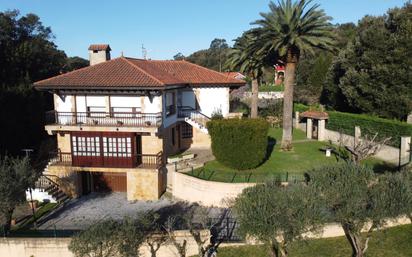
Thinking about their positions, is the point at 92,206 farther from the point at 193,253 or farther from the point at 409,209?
the point at 409,209

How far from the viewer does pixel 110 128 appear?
24938 millimetres

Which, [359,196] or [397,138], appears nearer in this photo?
[359,196]

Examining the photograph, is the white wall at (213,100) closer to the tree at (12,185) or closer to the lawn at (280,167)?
the lawn at (280,167)

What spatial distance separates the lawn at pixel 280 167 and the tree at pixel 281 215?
849 centimetres

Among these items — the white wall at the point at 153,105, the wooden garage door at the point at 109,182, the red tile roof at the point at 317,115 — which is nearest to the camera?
the white wall at the point at 153,105

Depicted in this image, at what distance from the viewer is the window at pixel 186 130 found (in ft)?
107

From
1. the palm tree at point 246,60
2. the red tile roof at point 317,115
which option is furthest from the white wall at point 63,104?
the red tile roof at point 317,115

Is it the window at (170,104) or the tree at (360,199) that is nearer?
the tree at (360,199)

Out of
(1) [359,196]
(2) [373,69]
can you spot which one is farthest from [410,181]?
(2) [373,69]

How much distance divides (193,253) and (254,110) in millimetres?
25087

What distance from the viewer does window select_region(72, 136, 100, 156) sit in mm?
25719

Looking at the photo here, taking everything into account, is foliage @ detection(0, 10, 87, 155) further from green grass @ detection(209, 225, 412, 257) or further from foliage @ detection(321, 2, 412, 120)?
foliage @ detection(321, 2, 412, 120)

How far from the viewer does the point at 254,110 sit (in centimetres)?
4097

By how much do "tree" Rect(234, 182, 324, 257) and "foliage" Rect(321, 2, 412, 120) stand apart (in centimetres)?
2202
